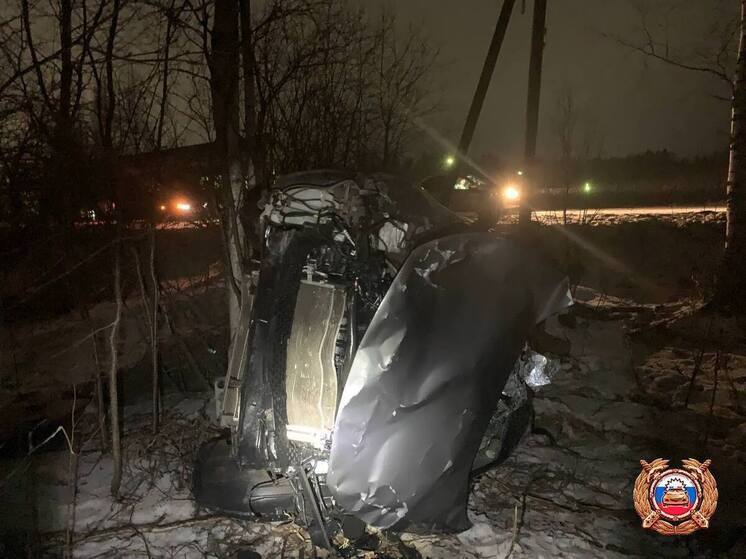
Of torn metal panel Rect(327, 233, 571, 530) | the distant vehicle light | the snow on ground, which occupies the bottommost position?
the snow on ground

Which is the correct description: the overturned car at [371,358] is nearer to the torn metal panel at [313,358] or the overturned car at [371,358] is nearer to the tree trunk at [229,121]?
the torn metal panel at [313,358]

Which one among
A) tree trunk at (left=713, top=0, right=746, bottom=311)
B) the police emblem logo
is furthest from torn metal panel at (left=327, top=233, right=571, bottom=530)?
tree trunk at (left=713, top=0, right=746, bottom=311)

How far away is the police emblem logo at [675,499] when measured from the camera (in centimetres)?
298

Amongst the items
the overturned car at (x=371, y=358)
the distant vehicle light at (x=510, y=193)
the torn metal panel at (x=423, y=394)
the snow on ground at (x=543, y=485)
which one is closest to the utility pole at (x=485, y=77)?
the snow on ground at (x=543, y=485)

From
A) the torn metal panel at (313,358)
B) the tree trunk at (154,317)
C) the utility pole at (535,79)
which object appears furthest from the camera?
the utility pole at (535,79)

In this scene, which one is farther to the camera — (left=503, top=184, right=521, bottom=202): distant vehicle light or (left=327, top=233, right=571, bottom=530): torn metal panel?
(left=503, top=184, right=521, bottom=202): distant vehicle light

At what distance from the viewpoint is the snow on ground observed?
294 cm

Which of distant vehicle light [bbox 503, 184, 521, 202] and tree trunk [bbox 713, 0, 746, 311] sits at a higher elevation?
distant vehicle light [bbox 503, 184, 521, 202]

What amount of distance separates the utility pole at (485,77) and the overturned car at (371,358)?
419 centimetres

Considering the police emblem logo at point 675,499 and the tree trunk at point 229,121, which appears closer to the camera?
the police emblem logo at point 675,499

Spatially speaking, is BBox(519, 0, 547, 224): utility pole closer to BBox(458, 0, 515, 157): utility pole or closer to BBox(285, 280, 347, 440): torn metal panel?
BBox(458, 0, 515, 157): utility pole

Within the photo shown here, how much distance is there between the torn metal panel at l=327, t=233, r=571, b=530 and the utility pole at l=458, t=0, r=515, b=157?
189 inches

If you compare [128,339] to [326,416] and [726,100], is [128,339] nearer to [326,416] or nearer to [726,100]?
[326,416]

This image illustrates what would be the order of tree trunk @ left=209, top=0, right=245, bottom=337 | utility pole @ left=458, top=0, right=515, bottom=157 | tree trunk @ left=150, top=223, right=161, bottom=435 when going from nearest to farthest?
tree trunk @ left=150, top=223, right=161, bottom=435
tree trunk @ left=209, top=0, right=245, bottom=337
utility pole @ left=458, top=0, right=515, bottom=157
